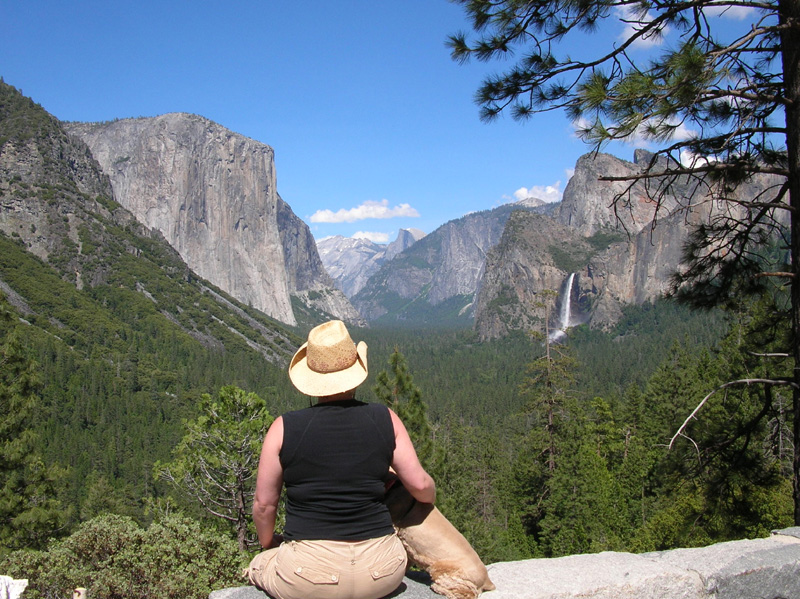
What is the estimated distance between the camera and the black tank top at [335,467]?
274 cm

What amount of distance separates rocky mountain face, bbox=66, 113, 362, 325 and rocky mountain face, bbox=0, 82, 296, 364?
18.0 m

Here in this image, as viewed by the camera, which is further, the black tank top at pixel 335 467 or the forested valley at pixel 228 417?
the forested valley at pixel 228 417

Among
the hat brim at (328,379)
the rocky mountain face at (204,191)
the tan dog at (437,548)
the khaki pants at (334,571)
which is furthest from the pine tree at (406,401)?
the rocky mountain face at (204,191)

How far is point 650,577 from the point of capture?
2.89m

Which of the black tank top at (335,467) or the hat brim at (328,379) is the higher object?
the hat brim at (328,379)

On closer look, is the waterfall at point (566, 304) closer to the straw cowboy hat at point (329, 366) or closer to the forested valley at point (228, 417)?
the forested valley at point (228, 417)

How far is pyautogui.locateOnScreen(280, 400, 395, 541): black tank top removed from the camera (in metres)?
2.74

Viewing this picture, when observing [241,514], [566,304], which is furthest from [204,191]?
[241,514]

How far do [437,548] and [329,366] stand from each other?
106 centimetres

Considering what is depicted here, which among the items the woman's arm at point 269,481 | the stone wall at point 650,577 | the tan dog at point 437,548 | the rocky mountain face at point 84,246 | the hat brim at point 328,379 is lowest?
the stone wall at point 650,577

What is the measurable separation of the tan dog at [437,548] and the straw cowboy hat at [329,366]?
0.64 m

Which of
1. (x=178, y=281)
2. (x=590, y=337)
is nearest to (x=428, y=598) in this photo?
(x=178, y=281)

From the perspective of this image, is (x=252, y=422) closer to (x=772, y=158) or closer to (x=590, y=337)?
(x=772, y=158)

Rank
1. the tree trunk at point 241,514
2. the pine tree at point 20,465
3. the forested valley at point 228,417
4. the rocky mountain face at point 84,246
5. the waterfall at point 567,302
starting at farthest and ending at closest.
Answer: the waterfall at point 567,302 → the rocky mountain face at point 84,246 → the pine tree at point 20,465 → the tree trunk at point 241,514 → the forested valley at point 228,417
